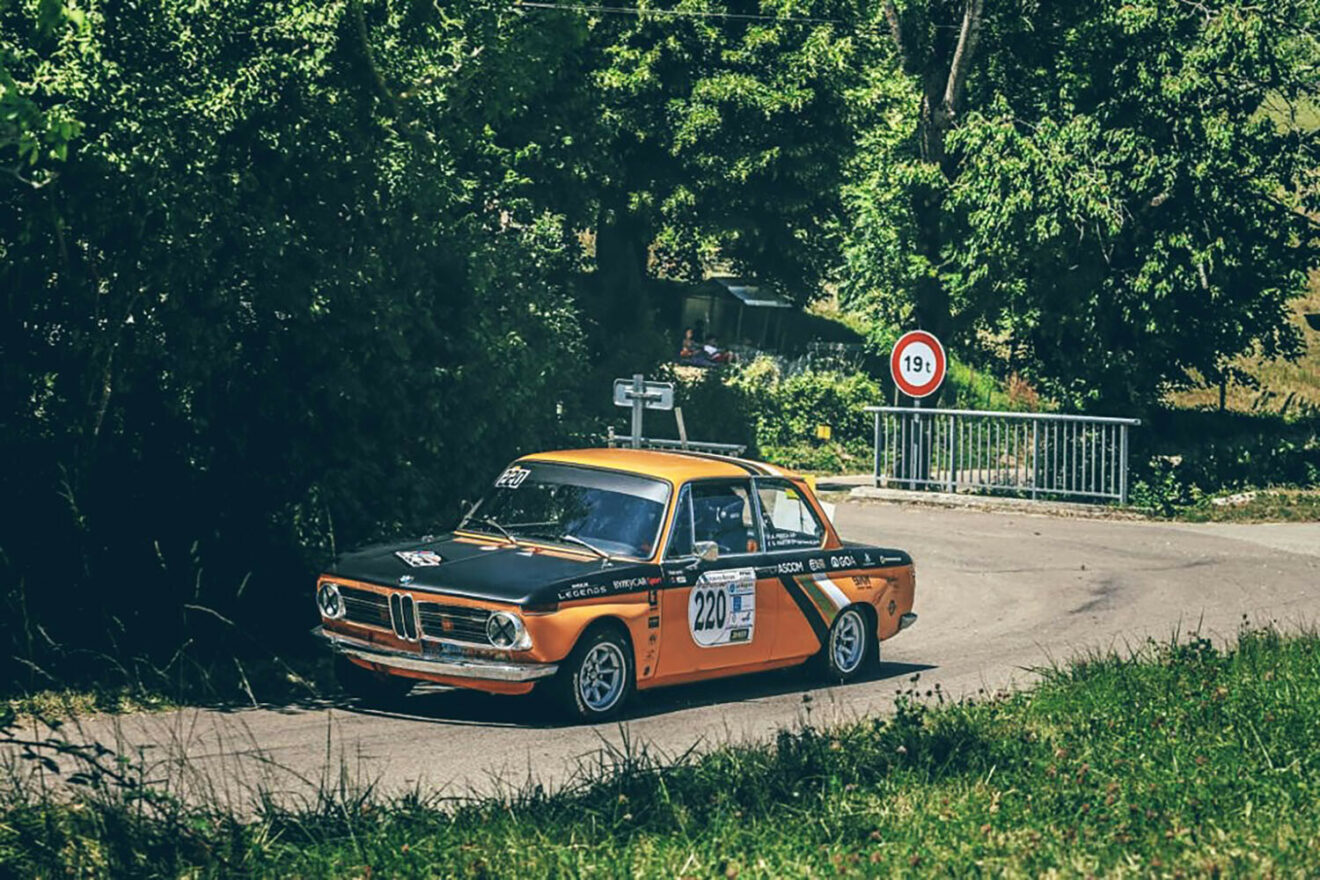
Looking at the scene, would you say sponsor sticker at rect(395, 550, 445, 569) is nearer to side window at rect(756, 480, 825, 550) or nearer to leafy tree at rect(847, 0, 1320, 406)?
side window at rect(756, 480, 825, 550)

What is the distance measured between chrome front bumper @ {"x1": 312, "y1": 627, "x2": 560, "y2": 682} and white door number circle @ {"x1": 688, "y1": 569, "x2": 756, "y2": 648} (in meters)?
1.45

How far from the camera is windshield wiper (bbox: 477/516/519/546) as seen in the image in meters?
12.6

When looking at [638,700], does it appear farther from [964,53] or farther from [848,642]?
[964,53]

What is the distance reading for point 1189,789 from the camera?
8734mm

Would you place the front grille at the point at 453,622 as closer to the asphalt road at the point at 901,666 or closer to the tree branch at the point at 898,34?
the asphalt road at the point at 901,666

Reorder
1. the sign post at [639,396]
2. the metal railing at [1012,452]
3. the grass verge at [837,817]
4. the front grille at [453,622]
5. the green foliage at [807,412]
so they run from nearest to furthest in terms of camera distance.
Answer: the grass verge at [837,817] → the front grille at [453,622] → the sign post at [639,396] → the metal railing at [1012,452] → the green foliage at [807,412]

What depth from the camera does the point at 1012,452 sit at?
27234 mm

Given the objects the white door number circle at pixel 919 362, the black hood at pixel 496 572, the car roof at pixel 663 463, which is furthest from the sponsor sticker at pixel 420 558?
the white door number circle at pixel 919 362

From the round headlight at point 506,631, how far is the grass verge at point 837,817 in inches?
66.0

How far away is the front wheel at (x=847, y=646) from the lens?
45.0 ft

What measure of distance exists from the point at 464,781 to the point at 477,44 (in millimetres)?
11077

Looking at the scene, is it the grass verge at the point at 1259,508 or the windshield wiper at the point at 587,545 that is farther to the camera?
the grass verge at the point at 1259,508

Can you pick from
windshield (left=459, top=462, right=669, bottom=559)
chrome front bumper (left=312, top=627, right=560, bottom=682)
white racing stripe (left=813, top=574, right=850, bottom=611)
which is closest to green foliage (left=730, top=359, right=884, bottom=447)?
white racing stripe (left=813, top=574, right=850, bottom=611)

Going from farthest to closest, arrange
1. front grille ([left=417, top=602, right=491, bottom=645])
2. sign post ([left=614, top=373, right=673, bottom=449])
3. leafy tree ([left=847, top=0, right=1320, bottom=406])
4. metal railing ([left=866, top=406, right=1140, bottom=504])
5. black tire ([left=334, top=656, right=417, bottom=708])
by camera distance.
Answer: leafy tree ([left=847, top=0, right=1320, bottom=406]), metal railing ([left=866, top=406, right=1140, bottom=504]), sign post ([left=614, top=373, right=673, bottom=449]), black tire ([left=334, top=656, right=417, bottom=708]), front grille ([left=417, top=602, right=491, bottom=645])
